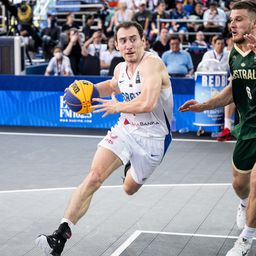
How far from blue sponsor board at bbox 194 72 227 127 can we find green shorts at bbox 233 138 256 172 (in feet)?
20.2

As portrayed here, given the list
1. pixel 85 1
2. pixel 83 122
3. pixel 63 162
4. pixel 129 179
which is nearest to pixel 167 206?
pixel 129 179

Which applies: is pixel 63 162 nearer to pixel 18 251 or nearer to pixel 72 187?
pixel 72 187

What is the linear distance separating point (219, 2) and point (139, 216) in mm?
16090

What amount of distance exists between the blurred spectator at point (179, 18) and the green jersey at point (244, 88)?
516 inches

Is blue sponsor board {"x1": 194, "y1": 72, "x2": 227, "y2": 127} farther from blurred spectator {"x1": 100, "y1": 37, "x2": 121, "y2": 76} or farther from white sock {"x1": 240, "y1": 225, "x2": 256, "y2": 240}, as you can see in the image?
white sock {"x1": 240, "y1": 225, "x2": 256, "y2": 240}

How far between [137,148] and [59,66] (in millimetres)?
9696

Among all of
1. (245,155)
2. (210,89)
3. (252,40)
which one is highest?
(252,40)

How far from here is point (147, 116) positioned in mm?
6602

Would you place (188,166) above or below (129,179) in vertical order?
below

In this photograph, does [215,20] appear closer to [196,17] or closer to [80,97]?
[196,17]

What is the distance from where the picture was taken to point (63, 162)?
10977 millimetres

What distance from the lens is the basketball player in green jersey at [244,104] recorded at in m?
6.22

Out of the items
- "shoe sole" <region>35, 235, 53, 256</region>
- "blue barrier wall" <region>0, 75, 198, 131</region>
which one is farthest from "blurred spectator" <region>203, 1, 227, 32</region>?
"shoe sole" <region>35, 235, 53, 256</region>

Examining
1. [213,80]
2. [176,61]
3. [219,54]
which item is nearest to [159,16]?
[176,61]
